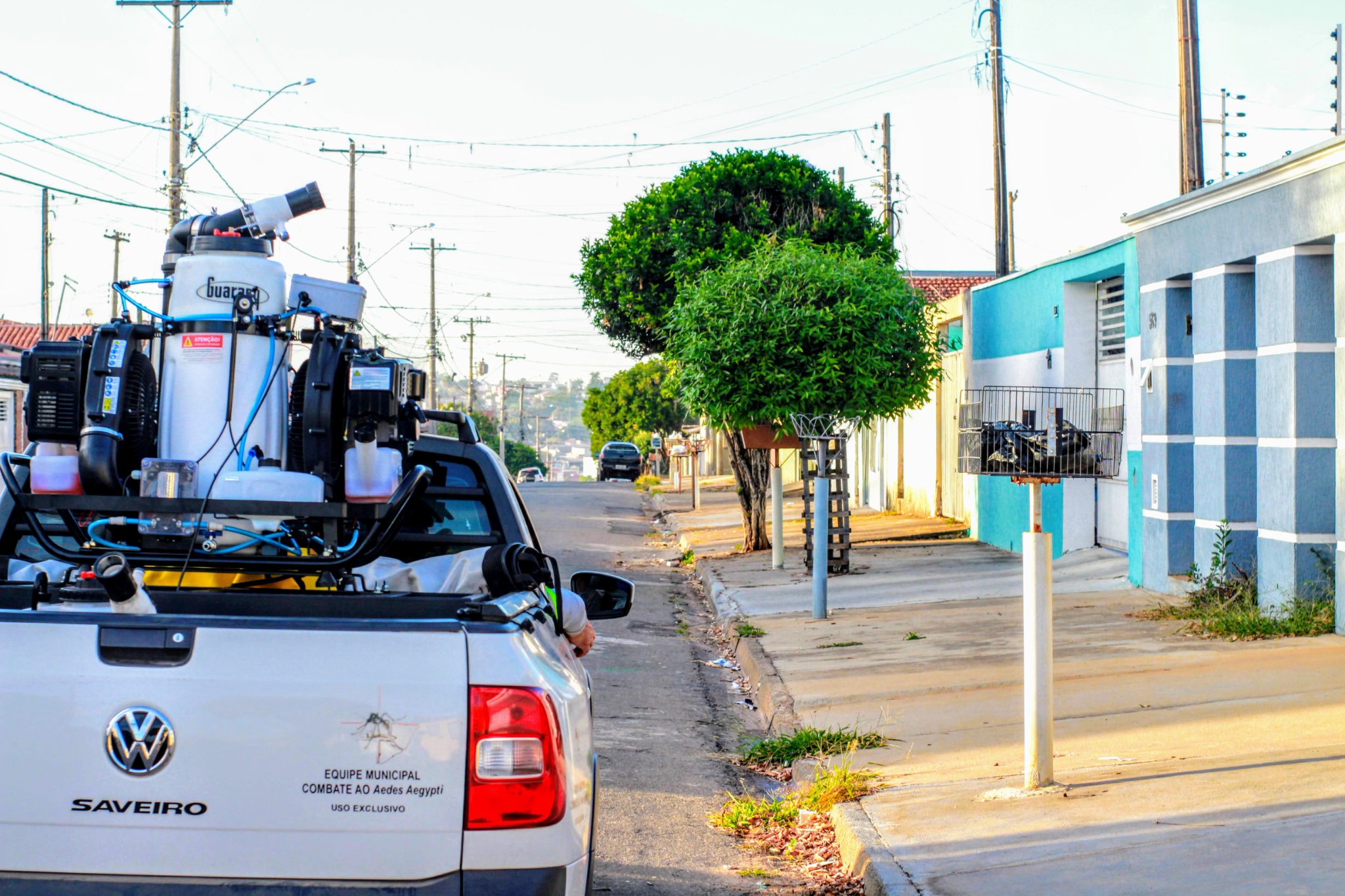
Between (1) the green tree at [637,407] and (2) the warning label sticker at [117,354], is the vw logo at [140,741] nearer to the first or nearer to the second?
(2) the warning label sticker at [117,354]

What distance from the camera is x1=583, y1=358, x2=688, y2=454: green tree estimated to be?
78.1 metres

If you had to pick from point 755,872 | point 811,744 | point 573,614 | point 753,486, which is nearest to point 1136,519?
point 811,744

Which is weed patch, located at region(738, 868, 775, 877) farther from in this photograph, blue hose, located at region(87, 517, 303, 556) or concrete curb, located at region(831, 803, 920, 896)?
blue hose, located at region(87, 517, 303, 556)

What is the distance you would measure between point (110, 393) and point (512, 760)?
1749 mm

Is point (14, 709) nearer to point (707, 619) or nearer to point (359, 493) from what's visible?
point (359, 493)

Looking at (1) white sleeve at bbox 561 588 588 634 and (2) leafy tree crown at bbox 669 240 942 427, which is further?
(2) leafy tree crown at bbox 669 240 942 427

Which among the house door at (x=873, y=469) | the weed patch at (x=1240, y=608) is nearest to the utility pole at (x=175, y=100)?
the house door at (x=873, y=469)

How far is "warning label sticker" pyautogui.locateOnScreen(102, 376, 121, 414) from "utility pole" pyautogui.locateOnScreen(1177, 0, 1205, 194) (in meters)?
11.3

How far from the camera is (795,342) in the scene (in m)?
14.8

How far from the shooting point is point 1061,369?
586 inches

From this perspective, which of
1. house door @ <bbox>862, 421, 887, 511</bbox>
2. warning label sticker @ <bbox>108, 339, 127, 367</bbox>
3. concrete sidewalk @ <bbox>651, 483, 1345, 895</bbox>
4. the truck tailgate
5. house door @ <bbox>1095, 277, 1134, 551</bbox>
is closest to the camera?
the truck tailgate

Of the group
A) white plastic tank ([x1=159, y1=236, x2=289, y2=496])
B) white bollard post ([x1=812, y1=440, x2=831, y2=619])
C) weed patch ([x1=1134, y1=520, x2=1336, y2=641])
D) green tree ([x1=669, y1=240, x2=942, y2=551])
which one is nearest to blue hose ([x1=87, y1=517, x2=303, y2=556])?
white plastic tank ([x1=159, y1=236, x2=289, y2=496])

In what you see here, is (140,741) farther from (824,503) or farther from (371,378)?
(824,503)

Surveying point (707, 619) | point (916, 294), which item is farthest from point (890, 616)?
point (916, 294)
